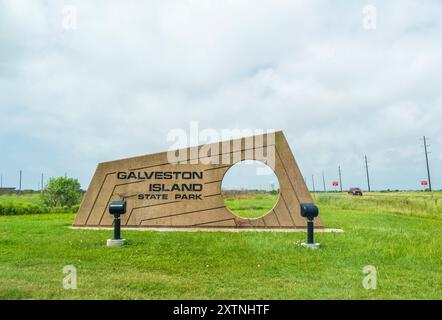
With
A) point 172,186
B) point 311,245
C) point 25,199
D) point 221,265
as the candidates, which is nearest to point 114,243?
point 221,265

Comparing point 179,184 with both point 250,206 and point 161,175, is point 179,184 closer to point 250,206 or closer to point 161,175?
point 161,175

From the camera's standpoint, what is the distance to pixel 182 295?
4.74 m

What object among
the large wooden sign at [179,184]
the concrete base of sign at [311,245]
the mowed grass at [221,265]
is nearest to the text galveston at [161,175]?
the large wooden sign at [179,184]

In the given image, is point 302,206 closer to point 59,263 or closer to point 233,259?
point 233,259

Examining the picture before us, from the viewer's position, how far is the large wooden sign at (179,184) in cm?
1200

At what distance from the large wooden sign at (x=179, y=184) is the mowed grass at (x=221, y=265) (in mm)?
1586

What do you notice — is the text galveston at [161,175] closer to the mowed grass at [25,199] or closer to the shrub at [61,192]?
the shrub at [61,192]

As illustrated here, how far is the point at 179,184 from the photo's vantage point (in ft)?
39.9

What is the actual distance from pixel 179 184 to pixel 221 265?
5843 mm

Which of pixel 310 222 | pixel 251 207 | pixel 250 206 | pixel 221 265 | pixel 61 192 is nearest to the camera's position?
pixel 221 265

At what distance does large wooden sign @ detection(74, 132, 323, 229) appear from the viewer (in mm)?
12000
